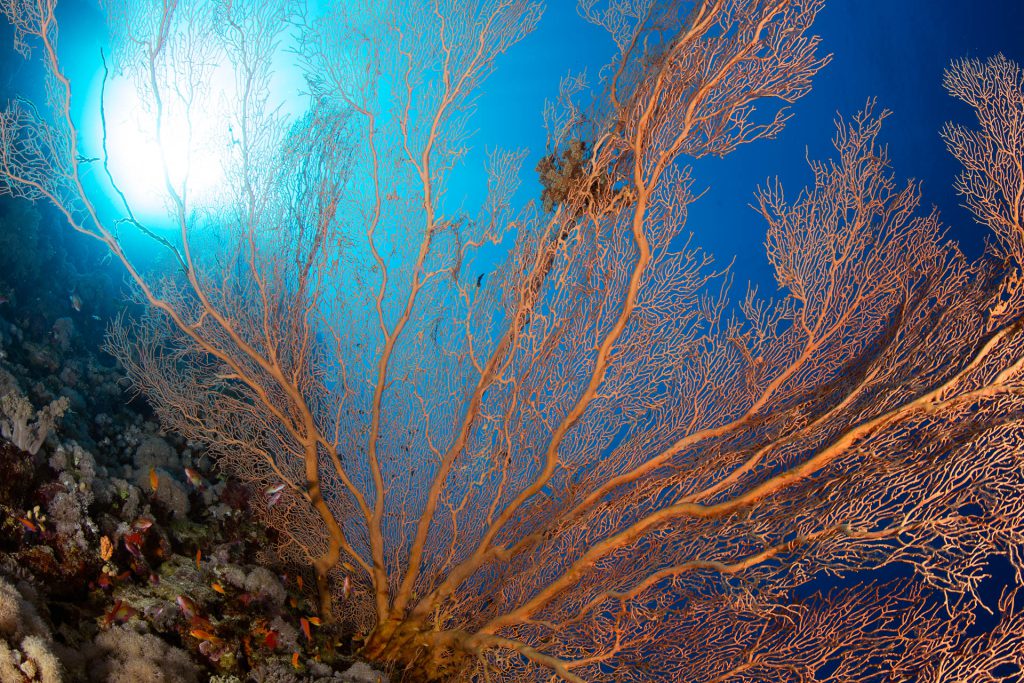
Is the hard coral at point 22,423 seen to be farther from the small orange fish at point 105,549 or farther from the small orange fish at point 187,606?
the small orange fish at point 187,606

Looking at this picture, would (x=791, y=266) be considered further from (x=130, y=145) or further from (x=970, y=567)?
(x=130, y=145)

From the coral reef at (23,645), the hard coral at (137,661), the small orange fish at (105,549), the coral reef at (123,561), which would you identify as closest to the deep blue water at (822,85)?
the coral reef at (123,561)

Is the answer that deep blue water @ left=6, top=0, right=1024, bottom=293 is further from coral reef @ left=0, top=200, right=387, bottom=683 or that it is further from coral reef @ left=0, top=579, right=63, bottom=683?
coral reef @ left=0, top=579, right=63, bottom=683

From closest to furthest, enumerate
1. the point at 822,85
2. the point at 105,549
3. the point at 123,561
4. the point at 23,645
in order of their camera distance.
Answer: the point at 23,645 < the point at 105,549 < the point at 123,561 < the point at 822,85

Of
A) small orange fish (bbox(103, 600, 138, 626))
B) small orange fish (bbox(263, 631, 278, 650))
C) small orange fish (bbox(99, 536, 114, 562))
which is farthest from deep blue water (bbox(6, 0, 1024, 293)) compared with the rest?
small orange fish (bbox(103, 600, 138, 626))

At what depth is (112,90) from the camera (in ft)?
46.0

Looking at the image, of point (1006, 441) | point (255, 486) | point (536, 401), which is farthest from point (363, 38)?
point (1006, 441)

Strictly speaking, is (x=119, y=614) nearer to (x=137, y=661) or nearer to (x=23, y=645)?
(x=137, y=661)

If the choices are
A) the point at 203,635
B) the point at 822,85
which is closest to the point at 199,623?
the point at 203,635

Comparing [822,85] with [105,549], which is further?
[822,85]

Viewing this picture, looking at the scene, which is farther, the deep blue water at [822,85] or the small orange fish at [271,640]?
the deep blue water at [822,85]

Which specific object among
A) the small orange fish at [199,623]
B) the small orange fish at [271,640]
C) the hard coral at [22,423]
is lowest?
the small orange fish at [271,640]

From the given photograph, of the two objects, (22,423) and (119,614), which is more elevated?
(22,423)

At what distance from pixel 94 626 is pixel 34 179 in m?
3.87
